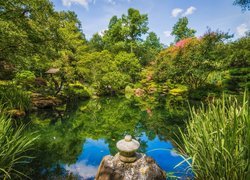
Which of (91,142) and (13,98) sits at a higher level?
(13,98)

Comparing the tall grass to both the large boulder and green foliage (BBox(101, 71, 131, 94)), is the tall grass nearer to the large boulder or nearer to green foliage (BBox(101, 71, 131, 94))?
the large boulder

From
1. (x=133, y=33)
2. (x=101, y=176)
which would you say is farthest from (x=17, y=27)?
(x=133, y=33)

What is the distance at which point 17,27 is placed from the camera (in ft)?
20.9

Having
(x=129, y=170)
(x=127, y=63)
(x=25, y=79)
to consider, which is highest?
(x=127, y=63)

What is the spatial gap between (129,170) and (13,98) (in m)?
8.17

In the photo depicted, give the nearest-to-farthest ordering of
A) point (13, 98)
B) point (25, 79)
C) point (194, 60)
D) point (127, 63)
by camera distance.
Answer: point (13, 98) < point (25, 79) < point (194, 60) < point (127, 63)

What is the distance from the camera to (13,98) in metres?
9.22

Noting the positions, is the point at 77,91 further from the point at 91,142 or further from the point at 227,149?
the point at 227,149

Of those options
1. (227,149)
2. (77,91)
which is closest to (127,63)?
(77,91)

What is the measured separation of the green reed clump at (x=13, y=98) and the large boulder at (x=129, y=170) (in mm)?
7030

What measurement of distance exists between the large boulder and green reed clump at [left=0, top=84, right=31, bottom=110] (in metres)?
7.03

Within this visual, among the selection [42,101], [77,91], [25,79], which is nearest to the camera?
[42,101]

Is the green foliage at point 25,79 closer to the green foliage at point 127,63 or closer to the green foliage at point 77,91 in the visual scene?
the green foliage at point 77,91

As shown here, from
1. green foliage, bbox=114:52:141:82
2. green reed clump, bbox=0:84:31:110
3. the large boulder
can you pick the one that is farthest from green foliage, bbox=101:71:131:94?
the large boulder
